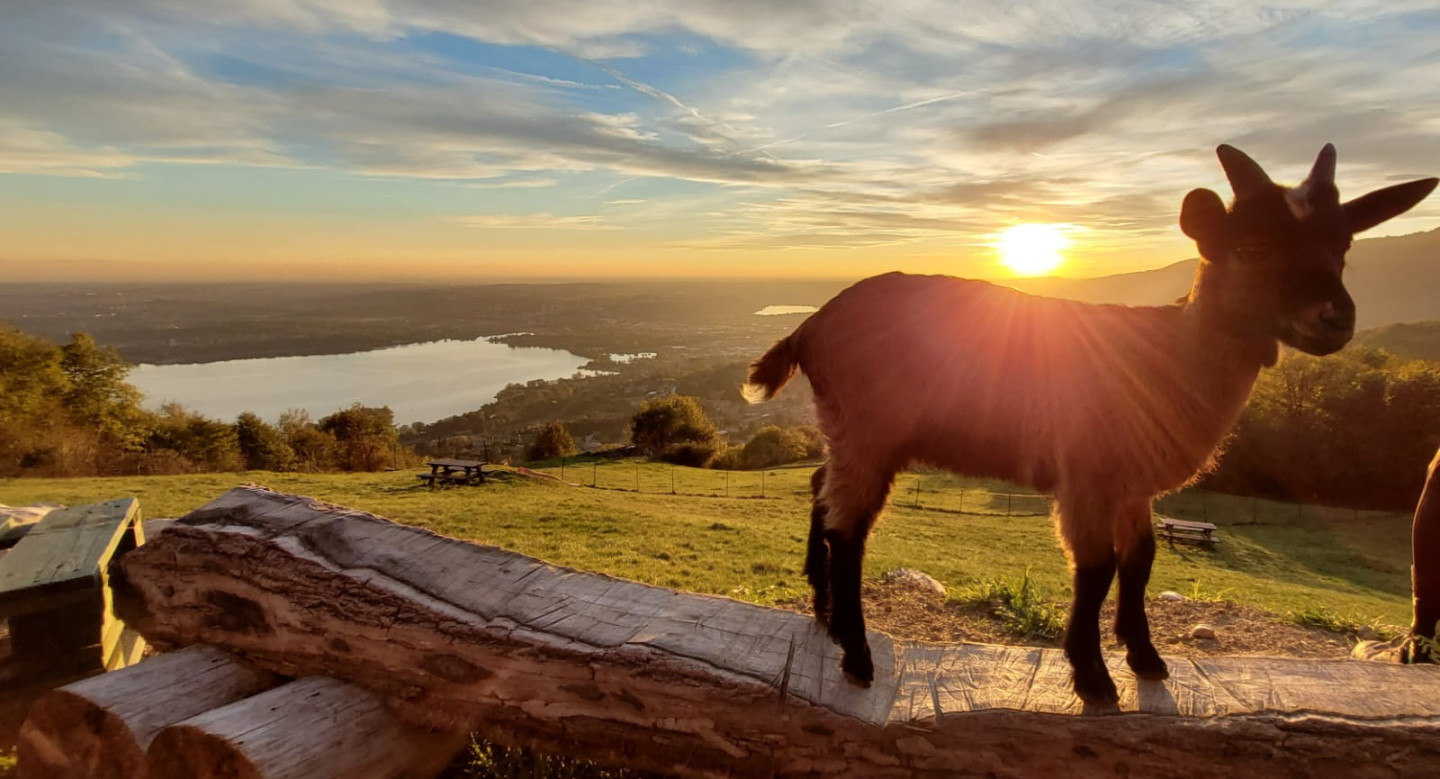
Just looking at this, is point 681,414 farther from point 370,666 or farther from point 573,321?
point 573,321

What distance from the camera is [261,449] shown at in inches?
1581

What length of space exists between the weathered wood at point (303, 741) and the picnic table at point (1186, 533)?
23.0m

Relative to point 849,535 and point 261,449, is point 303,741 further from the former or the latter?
point 261,449

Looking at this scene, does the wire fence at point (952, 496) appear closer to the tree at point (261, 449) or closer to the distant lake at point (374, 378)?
the tree at point (261, 449)

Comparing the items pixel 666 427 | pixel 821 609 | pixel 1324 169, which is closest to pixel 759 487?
pixel 666 427

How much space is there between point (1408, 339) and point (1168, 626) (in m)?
71.9

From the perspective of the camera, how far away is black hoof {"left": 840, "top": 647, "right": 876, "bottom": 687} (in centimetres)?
336

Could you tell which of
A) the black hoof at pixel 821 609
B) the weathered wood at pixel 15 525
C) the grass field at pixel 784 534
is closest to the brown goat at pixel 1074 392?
the black hoof at pixel 821 609

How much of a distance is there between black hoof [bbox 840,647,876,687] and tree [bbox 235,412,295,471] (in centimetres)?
4615

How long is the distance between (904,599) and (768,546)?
279 inches

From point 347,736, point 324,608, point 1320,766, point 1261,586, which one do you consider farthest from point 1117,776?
point 1261,586

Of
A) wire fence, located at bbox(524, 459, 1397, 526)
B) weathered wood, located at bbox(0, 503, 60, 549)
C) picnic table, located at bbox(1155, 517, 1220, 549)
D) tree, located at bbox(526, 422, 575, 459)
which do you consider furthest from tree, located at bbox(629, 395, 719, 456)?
weathered wood, located at bbox(0, 503, 60, 549)

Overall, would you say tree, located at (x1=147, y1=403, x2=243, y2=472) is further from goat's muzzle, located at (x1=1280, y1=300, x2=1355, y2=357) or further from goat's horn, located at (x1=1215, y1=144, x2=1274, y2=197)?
goat's muzzle, located at (x1=1280, y1=300, x2=1355, y2=357)

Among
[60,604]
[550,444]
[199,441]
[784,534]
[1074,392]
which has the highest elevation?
[1074,392]
